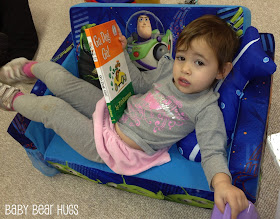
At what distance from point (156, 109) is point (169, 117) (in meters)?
0.06

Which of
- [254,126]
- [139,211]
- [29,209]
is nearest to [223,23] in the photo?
[254,126]

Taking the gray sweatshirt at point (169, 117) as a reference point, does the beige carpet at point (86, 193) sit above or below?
below

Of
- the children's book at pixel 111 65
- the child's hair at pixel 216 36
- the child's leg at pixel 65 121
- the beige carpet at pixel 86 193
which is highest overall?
the child's hair at pixel 216 36

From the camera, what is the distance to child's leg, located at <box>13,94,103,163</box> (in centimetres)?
102

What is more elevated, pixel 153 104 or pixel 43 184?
pixel 153 104

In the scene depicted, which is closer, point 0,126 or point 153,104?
point 153,104

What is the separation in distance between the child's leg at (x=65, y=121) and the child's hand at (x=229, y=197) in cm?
47

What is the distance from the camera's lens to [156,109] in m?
0.99

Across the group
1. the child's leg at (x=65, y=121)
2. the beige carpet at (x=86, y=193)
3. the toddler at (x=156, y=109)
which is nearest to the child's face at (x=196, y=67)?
the toddler at (x=156, y=109)

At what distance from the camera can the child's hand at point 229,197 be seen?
694 millimetres

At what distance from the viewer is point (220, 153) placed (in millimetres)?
837

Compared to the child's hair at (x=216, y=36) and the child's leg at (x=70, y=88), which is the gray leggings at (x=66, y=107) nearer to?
the child's leg at (x=70, y=88)

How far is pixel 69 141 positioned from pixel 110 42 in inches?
15.7

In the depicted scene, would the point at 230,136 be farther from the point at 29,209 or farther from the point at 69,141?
the point at 29,209
